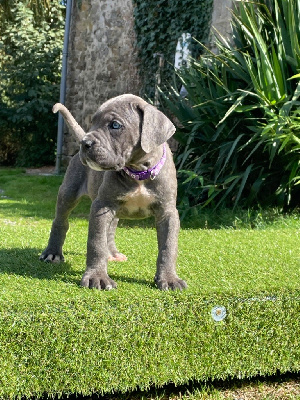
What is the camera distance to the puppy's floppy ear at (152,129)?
2938mm


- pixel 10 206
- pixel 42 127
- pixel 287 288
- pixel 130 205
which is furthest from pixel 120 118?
pixel 42 127

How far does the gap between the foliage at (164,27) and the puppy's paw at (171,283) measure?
764 centimetres

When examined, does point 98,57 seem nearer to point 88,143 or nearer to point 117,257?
point 117,257

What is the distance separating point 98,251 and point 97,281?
0.18 meters

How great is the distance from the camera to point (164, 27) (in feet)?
37.0

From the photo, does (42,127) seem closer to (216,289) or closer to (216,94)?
(216,94)

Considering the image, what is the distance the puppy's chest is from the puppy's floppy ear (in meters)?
0.34

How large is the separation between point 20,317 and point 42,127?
13325mm

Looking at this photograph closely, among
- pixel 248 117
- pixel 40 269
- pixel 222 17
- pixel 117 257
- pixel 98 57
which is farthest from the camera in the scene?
pixel 98 57

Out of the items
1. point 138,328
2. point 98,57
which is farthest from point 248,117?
point 98,57

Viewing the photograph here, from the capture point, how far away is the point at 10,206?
28.1 feet

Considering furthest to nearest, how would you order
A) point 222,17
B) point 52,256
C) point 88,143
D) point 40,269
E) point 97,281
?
point 222,17 < point 52,256 < point 40,269 < point 97,281 < point 88,143

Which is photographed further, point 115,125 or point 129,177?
point 129,177

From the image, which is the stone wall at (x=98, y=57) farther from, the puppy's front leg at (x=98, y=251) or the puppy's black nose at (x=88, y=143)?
the puppy's black nose at (x=88, y=143)
